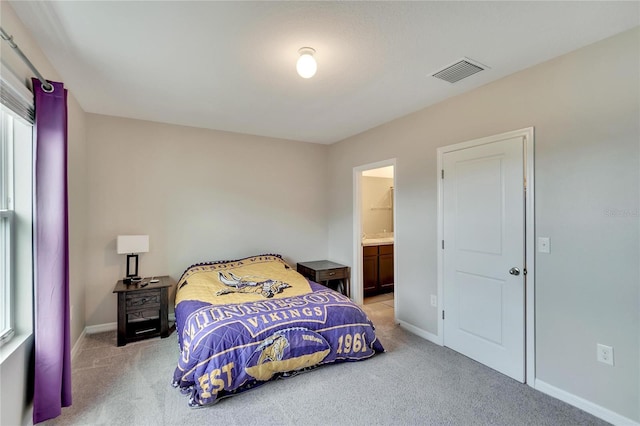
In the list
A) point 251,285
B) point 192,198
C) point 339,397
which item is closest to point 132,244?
point 192,198

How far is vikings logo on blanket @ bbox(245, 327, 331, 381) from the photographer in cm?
231

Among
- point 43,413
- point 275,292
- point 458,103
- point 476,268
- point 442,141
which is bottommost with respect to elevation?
point 43,413

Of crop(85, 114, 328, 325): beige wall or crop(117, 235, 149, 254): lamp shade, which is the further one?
crop(85, 114, 328, 325): beige wall

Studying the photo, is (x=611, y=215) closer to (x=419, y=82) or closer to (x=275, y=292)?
(x=419, y=82)

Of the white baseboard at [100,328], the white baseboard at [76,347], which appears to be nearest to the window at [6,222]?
the white baseboard at [76,347]

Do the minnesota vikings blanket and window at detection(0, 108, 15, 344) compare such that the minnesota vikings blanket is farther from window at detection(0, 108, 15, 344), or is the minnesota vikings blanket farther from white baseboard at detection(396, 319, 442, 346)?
window at detection(0, 108, 15, 344)

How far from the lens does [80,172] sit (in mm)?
3168

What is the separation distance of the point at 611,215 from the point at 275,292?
9.27ft

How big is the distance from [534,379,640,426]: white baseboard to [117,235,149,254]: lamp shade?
4007mm

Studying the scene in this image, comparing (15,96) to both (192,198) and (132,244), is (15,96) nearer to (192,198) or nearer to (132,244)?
(132,244)

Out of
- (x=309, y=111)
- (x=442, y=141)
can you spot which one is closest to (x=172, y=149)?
(x=309, y=111)

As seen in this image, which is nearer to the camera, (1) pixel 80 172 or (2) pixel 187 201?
(1) pixel 80 172

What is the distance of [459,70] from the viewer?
241 cm

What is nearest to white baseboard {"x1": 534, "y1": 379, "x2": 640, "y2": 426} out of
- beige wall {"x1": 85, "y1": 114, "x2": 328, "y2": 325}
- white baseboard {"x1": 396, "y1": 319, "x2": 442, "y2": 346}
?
white baseboard {"x1": 396, "y1": 319, "x2": 442, "y2": 346}
